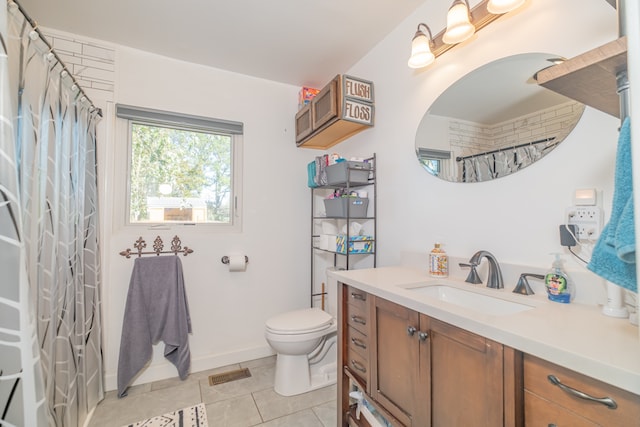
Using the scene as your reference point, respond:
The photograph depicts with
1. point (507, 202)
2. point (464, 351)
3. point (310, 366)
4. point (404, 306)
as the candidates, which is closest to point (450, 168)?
point (507, 202)

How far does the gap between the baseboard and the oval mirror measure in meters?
2.03

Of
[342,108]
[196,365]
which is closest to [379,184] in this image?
[342,108]

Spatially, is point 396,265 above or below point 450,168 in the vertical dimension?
below

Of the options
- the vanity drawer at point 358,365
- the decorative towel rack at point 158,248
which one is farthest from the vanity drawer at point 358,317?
the decorative towel rack at point 158,248

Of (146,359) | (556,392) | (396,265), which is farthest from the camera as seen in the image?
(146,359)

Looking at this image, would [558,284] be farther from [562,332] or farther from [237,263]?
[237,263]

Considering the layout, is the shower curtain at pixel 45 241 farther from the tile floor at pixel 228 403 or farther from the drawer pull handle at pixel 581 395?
the drawer pull handle at pixel 581 395

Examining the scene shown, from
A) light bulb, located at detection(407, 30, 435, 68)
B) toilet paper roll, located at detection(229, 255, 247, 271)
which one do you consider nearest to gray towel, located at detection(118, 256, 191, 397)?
toilet paper roll, located at detection(229, 255, 247, 271)

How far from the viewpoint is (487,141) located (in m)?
1.31

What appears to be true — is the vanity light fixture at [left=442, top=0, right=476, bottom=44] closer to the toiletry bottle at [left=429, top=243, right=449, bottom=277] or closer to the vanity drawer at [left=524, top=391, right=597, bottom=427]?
the toiletry bottle at [left=429, top=243, right=449, bottom=277]

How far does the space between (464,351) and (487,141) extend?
0.96 meters

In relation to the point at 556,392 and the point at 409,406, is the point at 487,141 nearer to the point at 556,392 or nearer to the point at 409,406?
the point at 556,392

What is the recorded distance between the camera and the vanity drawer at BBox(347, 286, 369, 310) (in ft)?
4.30

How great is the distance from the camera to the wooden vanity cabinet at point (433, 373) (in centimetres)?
73
